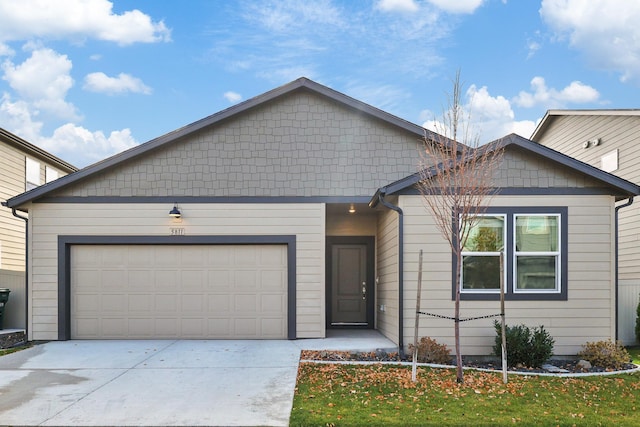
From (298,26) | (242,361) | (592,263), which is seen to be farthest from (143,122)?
(592,263)

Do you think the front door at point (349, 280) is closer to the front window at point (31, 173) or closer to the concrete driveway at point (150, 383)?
the concrete driveway at point (150, 383)

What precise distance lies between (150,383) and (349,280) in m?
7.04

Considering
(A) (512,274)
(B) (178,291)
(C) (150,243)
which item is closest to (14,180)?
(C) (150,243)

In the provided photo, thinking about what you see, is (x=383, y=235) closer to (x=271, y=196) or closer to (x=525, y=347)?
(x=271, y=196)

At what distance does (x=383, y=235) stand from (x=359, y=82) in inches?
324

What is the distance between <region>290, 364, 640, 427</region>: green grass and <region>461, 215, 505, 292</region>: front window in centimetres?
180

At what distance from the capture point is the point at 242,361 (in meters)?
9.20

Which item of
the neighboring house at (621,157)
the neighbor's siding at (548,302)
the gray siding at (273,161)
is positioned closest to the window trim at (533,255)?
the neighbor's siding at (548,302)

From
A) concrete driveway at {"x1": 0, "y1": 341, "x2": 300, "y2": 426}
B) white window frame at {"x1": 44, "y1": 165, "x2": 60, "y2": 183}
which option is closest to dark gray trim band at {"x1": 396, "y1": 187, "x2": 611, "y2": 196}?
concrete driveway at {"x1": 0, "y1": 341, "x2": 300, "y2": 426}

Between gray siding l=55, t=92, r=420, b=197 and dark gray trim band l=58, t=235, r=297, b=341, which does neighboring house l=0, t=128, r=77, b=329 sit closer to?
dark gray trim band l=58, t=235, r=297, b=341

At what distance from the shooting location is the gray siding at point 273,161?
11625 mm

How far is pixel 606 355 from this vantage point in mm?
9398

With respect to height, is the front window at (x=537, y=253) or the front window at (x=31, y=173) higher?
Result: the front window at (x=31, y=173)

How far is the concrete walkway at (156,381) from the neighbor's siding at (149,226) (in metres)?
1.11
